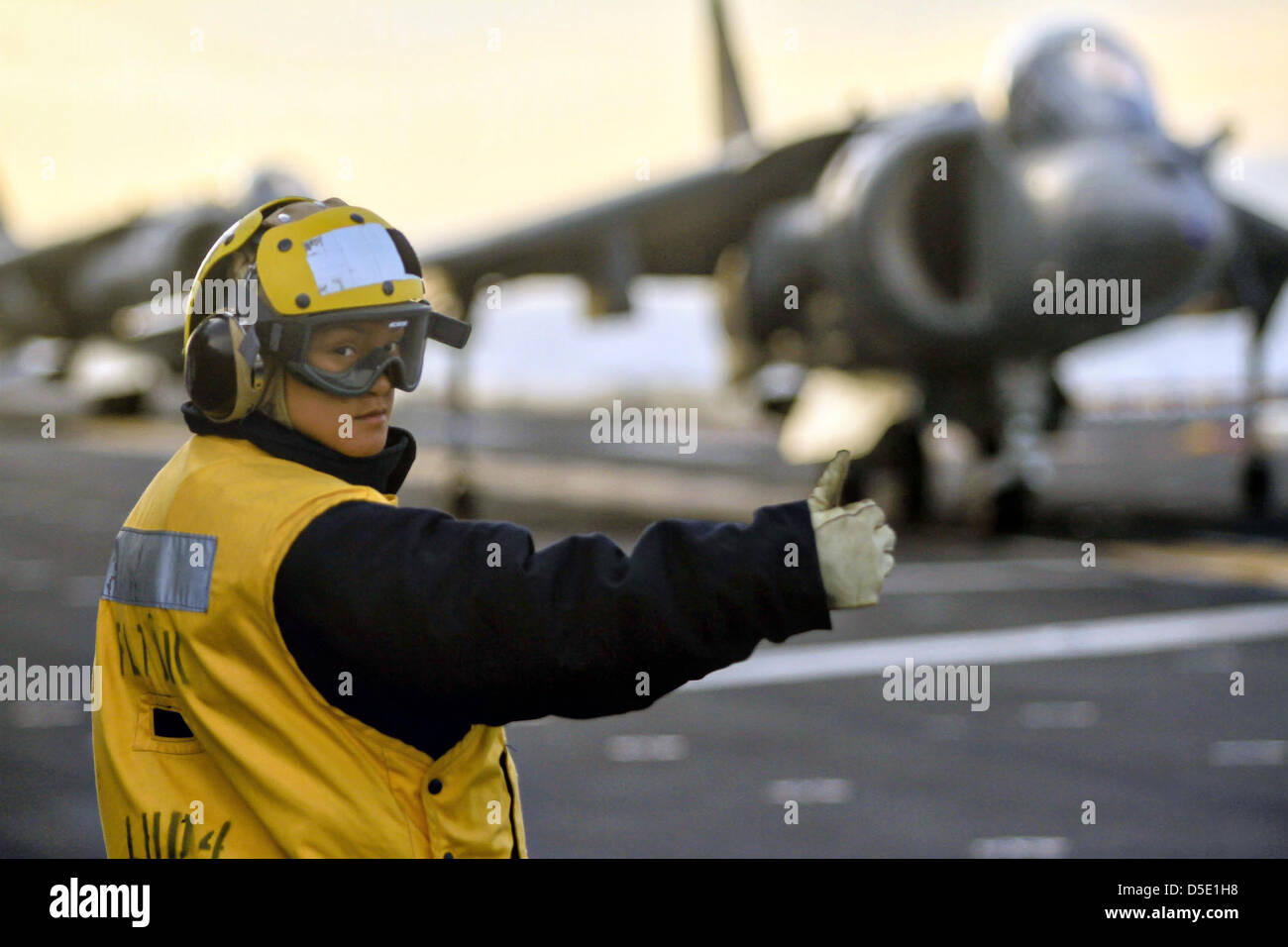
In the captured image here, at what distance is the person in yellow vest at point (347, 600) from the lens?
1.72 m

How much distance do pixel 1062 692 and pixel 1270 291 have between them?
9.89 metres

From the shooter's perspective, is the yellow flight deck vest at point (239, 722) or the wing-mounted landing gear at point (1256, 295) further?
the wing-mounted landing gear at point (1256, 295)

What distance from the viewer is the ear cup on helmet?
6.47 feet

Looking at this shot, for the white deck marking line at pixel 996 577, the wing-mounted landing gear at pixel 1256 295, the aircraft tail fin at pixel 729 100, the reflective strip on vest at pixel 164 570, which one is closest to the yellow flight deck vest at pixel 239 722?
the reflective strip on vest at pixel 164 570

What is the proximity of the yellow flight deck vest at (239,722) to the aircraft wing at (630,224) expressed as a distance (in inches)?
492

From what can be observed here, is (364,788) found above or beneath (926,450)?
beneath

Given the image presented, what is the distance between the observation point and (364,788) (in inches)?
74.0

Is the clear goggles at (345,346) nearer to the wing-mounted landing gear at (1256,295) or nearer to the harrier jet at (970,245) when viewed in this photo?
the harrier jet at (970,245)

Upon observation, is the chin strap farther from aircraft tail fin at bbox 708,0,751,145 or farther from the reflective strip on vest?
aircraft tail fin at bbox 708,0,751,145

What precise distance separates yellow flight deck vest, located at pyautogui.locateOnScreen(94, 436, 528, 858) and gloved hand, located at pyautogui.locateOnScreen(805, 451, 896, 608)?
59 cm
